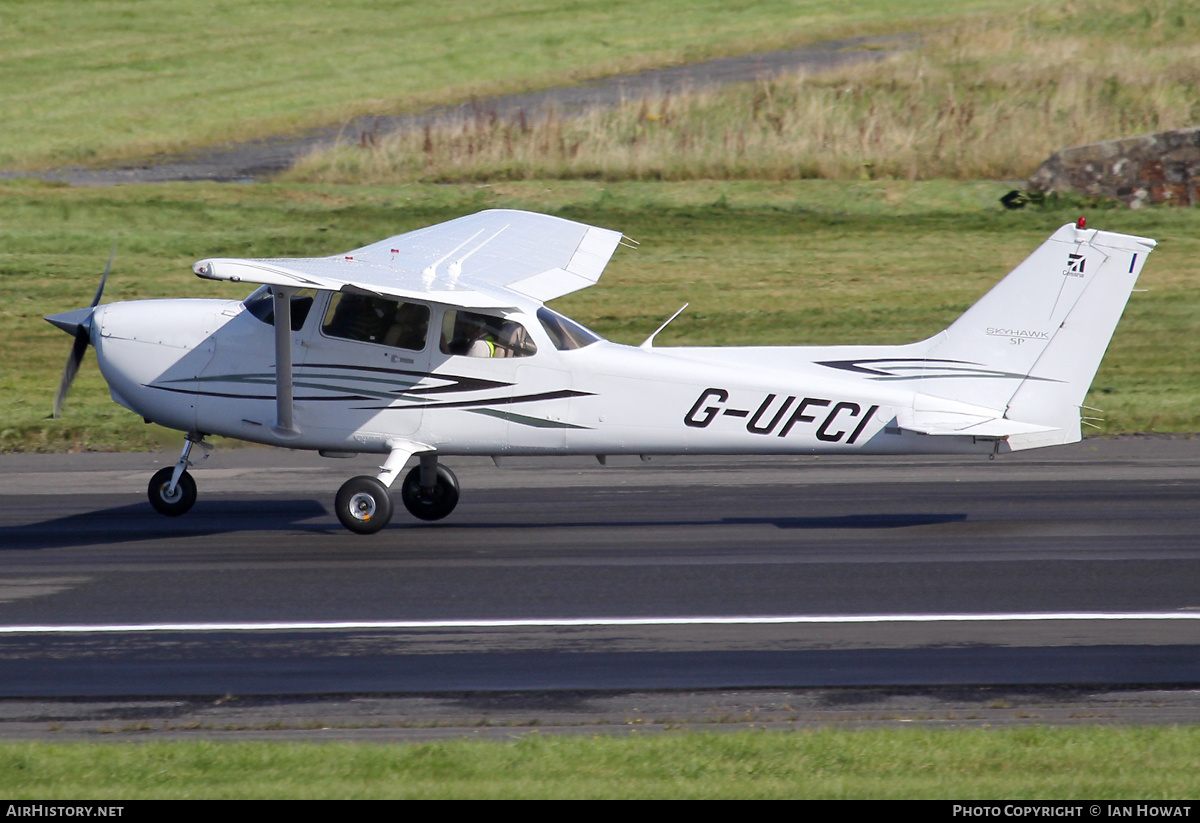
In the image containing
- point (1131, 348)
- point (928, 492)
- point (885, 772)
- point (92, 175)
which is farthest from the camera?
point (92, 175)

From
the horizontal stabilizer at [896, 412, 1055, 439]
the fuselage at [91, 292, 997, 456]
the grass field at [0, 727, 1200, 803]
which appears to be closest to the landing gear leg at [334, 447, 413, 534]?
the fuselage at [91, 292, 997, 456]

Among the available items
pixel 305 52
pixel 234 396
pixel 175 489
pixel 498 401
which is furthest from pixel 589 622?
pixel 305 52

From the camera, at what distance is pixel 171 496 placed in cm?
1325

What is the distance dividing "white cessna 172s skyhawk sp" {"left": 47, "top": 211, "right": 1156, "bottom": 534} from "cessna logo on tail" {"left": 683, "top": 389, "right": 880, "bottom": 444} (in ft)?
0.04

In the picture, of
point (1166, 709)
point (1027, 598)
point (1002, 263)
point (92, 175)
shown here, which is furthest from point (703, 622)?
point (92, 175)

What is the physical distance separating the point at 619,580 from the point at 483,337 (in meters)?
2.79

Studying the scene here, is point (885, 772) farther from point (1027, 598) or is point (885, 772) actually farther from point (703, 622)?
point (1027, 598)

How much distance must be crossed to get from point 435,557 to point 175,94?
100 ft

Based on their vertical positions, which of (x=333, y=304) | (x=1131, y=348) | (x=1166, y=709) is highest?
(x=333, y=304)

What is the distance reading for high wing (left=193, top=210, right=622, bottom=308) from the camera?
11484 millimetres

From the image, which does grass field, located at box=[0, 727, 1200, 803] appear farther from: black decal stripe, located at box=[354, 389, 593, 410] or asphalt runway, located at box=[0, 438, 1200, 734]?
black decal stripe, located at box=[354, 389, 593, 410]

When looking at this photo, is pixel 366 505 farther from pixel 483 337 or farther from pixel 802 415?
pixel 802 415

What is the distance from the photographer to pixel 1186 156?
2559cm
